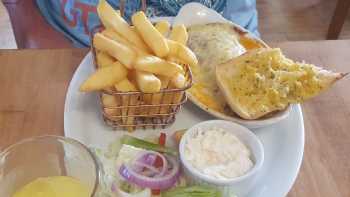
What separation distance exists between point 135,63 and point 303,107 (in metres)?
0.42

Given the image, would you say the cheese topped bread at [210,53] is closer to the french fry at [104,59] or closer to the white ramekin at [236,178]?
the white ramekin at [236,178]

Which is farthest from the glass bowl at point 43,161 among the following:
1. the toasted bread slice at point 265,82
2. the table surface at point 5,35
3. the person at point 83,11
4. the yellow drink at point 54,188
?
the table surface at point 5,35

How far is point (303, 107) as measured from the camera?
1.05m

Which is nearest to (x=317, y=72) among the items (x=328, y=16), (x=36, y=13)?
(x=36, y=13)

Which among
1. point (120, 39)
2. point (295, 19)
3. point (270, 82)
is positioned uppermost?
point (120, 39)

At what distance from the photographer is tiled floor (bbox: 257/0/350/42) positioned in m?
2.39

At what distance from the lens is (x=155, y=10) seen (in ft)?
4.58

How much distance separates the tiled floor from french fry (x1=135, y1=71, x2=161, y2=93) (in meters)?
1.60

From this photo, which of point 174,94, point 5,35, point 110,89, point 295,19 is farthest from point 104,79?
point 295,19

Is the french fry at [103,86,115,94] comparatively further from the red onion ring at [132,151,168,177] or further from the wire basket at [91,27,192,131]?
the red onion ring at [132,151,168,177]

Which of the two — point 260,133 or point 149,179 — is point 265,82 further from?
point 149,179

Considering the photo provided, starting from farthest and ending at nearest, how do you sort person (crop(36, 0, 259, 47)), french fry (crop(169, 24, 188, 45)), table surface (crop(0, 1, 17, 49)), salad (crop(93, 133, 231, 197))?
table surface (crop(0, 1, 17, 49)) < person (crop(36, 0, 259, 47)) < french fry (crop(169, 24, 188, 45)) < salad (crop(93, 133, 231, 197))

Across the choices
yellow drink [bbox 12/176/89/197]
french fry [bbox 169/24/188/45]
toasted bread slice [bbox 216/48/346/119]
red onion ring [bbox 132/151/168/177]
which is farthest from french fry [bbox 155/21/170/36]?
yellow drink [bbox 12/176/89/197]

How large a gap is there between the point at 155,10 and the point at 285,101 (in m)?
0.59
